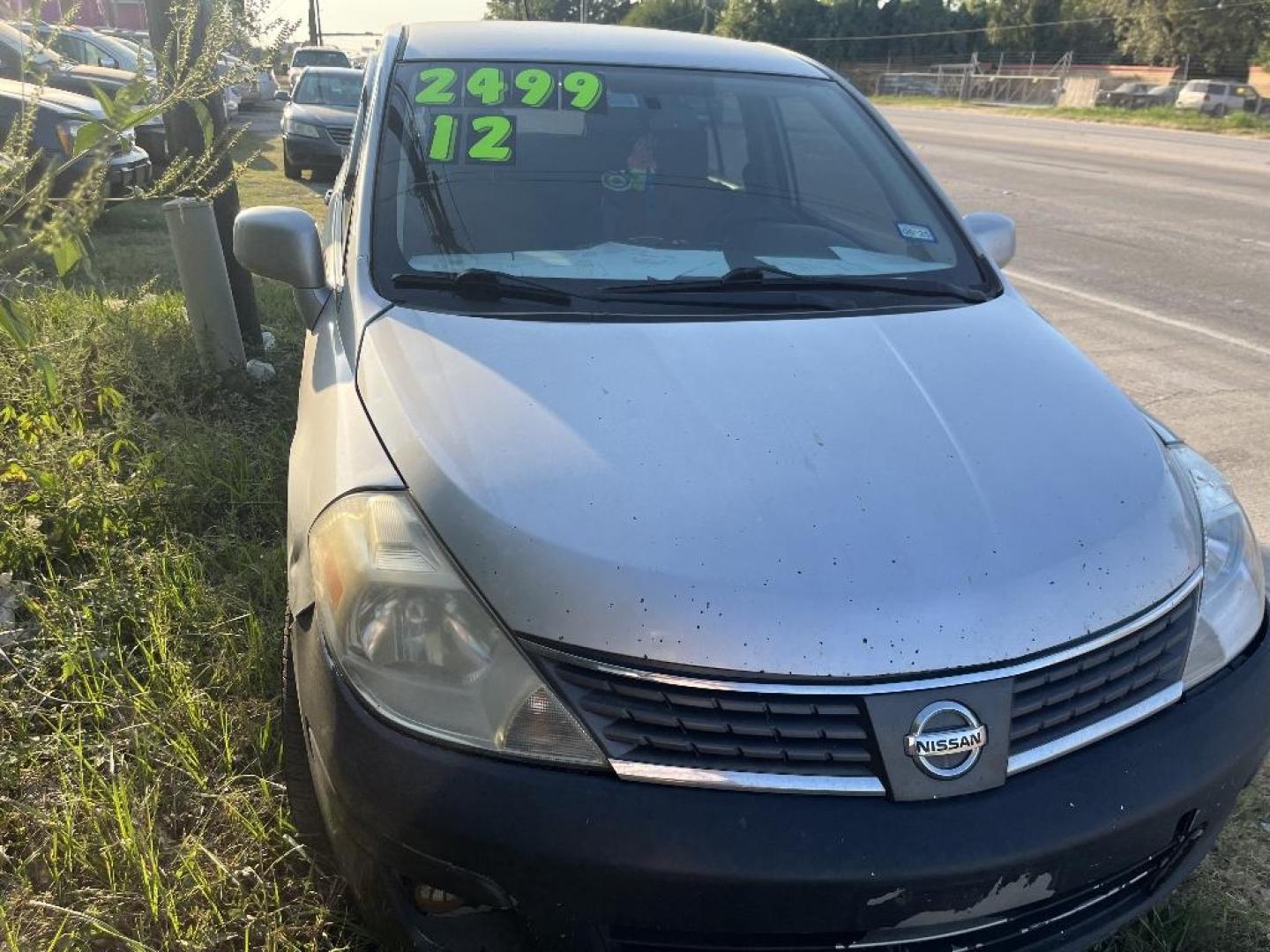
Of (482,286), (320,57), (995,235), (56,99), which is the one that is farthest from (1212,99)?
(482,286)

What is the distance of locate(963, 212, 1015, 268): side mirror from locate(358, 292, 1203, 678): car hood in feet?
2.63

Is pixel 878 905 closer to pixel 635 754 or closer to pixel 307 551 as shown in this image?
pixel 635 754

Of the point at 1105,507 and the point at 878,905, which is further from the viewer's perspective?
the point at 1105,507

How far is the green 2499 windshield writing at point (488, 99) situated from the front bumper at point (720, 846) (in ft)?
5.19

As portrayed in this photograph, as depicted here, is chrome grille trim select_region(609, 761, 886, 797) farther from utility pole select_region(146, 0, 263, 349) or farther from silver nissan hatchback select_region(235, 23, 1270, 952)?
utility pole select_region(146, 0, 263, 349)

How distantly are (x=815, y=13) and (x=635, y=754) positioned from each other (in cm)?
6896

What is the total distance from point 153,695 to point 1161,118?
3255 cm

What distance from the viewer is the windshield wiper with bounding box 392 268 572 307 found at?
7.22 ft

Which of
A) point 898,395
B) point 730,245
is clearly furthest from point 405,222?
point 898,395

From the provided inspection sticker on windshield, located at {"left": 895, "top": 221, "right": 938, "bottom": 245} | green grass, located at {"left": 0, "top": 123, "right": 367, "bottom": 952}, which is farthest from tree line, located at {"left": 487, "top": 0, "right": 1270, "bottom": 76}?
inspection sticker on windshield, located at {"left": 895, "top": 221, "right": 938, "bottom": 245}

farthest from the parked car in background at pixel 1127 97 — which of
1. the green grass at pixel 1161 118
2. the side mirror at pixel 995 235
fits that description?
the side mirror at pixel 995 235

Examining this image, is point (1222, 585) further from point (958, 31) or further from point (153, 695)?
point (958, 31)

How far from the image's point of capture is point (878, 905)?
1.40 metres

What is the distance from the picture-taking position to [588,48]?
2.97m
